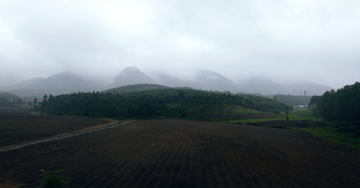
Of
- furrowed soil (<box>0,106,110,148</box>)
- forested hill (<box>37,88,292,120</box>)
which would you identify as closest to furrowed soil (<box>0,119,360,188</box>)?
furrowed soil (<box>0,106,110,148</box>)

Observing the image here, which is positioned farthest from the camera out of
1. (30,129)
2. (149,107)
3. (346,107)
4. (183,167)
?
(149,107)

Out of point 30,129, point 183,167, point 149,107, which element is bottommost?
point 30,129

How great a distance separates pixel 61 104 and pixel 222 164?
2747 inches

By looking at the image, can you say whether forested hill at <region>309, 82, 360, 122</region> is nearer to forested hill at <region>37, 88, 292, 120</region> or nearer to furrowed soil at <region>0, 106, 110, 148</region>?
forested hill at <region>37, 88, 292, 120</region>

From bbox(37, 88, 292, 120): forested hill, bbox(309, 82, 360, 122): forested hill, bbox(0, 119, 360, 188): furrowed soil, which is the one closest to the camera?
bbox(0, 119, 360, 188): furrowed soil

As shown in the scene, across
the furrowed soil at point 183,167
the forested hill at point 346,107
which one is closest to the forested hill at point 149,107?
the forested hill at point 346,107

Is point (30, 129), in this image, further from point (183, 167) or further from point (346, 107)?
point (346, 107)

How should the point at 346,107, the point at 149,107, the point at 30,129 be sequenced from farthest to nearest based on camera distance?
1. the point at 149,107
2. the point at 346,107
3. the point at 30,129

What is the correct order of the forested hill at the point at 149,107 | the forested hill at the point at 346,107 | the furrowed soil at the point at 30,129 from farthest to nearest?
the forested hill at the point at 149,107, the forested hill at the point at 346,107, the furrowed soil at the point at 30,129

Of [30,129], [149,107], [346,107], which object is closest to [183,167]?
[30,129]

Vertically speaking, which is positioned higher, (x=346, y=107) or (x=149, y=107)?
(x=346, y=107)

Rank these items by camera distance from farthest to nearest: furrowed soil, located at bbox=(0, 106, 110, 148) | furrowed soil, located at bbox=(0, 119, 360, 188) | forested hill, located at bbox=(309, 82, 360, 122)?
1. forested hill, located at bbox=(309, 82, 360, 122)
2. furrowed soil, located at bbox=(0, 106, 110, 148)
3. furrowed soil, located at bbox=(0, 119, 360, 188)

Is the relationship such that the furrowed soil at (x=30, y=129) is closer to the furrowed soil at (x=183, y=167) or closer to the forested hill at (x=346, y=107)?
the furrowed soil at (x=183, y=167)

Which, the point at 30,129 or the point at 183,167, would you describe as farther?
the point at 30,129
